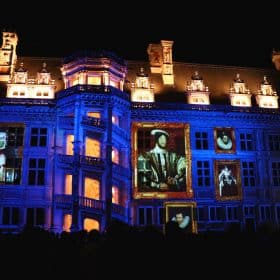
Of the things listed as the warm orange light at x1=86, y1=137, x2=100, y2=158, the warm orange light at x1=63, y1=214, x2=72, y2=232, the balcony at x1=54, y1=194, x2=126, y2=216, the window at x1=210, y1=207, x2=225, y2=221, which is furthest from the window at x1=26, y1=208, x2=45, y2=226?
the window at x1=210, y1=207, x2=225, y2=221

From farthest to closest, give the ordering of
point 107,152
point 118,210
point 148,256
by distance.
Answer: point 107,152 < point 118,210 < point 148,256

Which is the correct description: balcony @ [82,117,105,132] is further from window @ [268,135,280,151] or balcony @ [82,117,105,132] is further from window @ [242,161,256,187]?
window @ [268,135,280,151]

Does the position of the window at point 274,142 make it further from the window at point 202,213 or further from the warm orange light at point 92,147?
the warm orange light at point 92,147

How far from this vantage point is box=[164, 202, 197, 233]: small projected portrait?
27.7m

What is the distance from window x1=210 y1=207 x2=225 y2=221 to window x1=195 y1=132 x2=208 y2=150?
4.84 meters

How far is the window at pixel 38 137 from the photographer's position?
27.8 metres

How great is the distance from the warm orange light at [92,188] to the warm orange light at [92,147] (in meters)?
1.98

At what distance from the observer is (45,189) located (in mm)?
26750

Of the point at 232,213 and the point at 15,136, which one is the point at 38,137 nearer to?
the point at 15,136

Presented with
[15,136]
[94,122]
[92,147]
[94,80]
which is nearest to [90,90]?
[94,80]

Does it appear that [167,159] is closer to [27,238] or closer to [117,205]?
[117,205]

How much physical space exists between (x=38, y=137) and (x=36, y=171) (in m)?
2.58

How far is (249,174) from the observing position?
29891 mm

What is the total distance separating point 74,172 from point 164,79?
39.5 ft
